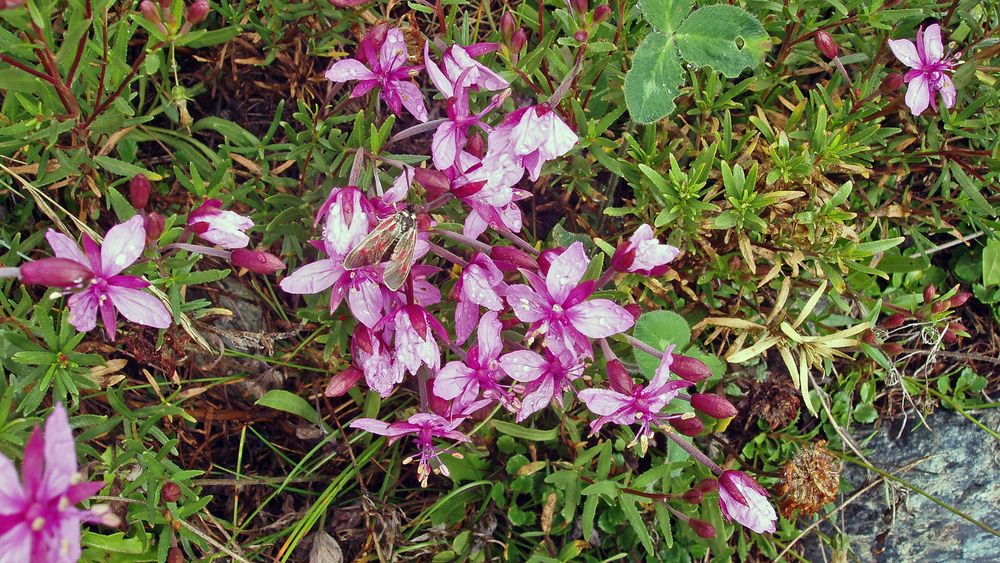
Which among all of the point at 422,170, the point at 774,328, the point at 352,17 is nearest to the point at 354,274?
the point at 422,170

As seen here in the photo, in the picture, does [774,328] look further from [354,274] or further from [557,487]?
[354,274]

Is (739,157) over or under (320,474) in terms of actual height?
over

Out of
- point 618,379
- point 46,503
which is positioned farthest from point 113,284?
point 618,379

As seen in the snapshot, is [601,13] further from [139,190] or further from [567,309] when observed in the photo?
[139,190]

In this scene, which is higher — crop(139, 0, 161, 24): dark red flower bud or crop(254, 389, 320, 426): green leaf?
crop(139, 0, 161, 24): dark red flower bud

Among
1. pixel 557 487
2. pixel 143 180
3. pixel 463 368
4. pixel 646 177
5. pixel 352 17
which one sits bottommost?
pixel 557 487

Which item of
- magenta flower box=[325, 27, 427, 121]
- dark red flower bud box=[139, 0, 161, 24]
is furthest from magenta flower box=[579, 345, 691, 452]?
dark red flower bud box=[139, 0, 161, 24]

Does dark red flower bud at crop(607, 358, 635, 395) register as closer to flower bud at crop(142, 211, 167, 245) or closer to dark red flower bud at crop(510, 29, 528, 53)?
dark red flower bud at crop(510, 29, 528, 53)
